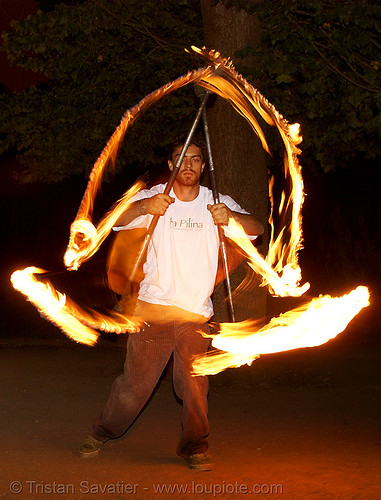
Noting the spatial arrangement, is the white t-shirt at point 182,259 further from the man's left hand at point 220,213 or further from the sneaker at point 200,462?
the sneaker at point 200,462

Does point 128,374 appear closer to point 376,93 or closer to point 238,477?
point 238,477

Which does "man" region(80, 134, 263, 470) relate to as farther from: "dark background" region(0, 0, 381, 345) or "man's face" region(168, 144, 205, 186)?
"dark background" region(0, 0, 381, 345)

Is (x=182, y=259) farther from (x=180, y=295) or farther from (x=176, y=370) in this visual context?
(x=176, y=370)

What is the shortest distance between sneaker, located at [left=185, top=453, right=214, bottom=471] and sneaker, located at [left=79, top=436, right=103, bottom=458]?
0.74 meters

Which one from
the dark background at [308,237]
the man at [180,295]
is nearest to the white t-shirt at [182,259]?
the man at [180,295]

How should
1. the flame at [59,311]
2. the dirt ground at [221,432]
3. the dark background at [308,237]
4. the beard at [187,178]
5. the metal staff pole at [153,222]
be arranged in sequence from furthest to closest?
the dark background at [308,237], the flame at [59,311], the beard at [187,178], the metal staff pole at [153,222], the dirt ground at [221,432]

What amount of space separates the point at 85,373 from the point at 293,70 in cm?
412

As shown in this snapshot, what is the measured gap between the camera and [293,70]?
8.02m

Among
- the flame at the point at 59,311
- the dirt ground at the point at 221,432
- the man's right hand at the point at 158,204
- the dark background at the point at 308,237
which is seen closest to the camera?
the dirt ground at the point at 221,432

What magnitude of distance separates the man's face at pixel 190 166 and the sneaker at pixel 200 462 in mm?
1805

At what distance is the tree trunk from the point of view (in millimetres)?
8859

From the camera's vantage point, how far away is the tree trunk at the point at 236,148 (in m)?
8.86

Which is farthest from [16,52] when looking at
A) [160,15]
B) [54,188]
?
[54,188]

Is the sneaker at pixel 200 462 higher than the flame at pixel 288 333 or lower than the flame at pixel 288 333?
lower
